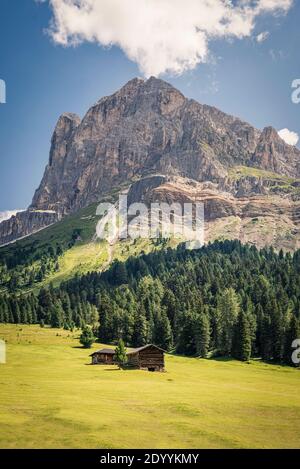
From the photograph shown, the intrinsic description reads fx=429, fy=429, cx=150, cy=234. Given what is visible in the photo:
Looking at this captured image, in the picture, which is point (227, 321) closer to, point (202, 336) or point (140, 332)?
point (202, 336)

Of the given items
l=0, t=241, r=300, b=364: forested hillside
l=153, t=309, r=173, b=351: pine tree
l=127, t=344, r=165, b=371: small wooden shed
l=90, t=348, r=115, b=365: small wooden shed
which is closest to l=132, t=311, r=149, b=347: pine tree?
l=0, t=241, r=300, b=364: forested hillside

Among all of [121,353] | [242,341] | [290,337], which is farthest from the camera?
[242,341]

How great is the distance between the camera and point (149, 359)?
8931 centimetres

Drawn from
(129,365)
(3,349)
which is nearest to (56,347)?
(3,349)

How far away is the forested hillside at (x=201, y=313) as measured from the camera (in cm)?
10956

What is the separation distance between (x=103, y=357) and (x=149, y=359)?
10.4m

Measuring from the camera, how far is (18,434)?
3688 cm

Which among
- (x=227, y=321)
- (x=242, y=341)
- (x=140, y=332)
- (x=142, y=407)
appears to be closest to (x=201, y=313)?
(x=227, y=321)

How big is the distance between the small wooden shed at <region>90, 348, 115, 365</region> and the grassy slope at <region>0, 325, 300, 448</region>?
276 centimetres

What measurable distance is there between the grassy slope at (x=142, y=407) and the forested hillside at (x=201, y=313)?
68.2ft

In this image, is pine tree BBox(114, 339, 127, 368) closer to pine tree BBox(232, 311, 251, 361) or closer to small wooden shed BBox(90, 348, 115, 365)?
small wooden shed BBox(90, 348, 115, 365)
